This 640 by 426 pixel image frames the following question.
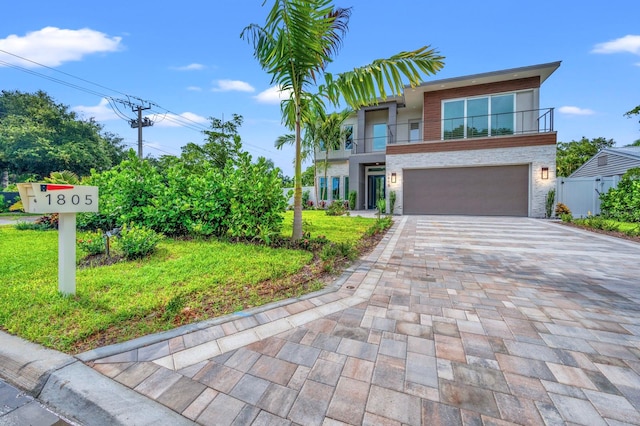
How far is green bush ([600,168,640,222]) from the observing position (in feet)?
26.2

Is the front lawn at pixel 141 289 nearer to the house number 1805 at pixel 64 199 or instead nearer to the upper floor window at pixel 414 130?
the house number 1805 at pixel 64 199

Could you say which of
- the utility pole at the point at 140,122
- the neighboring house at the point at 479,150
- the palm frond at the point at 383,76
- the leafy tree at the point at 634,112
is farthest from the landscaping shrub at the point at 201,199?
the utility pole at the point at 140,122

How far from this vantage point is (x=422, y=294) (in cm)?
313

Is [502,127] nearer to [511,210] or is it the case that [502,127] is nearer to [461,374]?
[511,210]

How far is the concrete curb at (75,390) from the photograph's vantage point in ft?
4.68

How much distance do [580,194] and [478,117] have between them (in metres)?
6.01

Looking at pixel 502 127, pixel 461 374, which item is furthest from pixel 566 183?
pixel 461 374

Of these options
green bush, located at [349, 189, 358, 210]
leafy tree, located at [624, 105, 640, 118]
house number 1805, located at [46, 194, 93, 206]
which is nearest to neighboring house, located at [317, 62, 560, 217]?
green bush, located at [349, 189, 358, 210]

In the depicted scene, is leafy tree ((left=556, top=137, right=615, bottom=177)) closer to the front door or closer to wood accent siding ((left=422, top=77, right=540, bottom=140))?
wood accent siding ((left=422, top=77, right=540, bottom=140))

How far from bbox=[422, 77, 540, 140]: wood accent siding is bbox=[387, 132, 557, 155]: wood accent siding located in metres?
0.94

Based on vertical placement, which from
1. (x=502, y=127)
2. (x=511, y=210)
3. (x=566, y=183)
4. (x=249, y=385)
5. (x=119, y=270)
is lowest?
(x=249, y=385)

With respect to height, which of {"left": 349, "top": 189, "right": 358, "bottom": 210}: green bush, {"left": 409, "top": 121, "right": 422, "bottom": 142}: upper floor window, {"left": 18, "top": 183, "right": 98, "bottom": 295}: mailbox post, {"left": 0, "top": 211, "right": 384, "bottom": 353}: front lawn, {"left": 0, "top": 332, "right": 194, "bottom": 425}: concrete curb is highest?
{"left": 409, "top": 121, "right": 422, "bottom": 142}: upper floor window

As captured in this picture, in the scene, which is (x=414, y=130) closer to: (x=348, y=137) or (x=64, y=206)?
(x=348, y=137)

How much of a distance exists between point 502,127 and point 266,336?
1584cm
